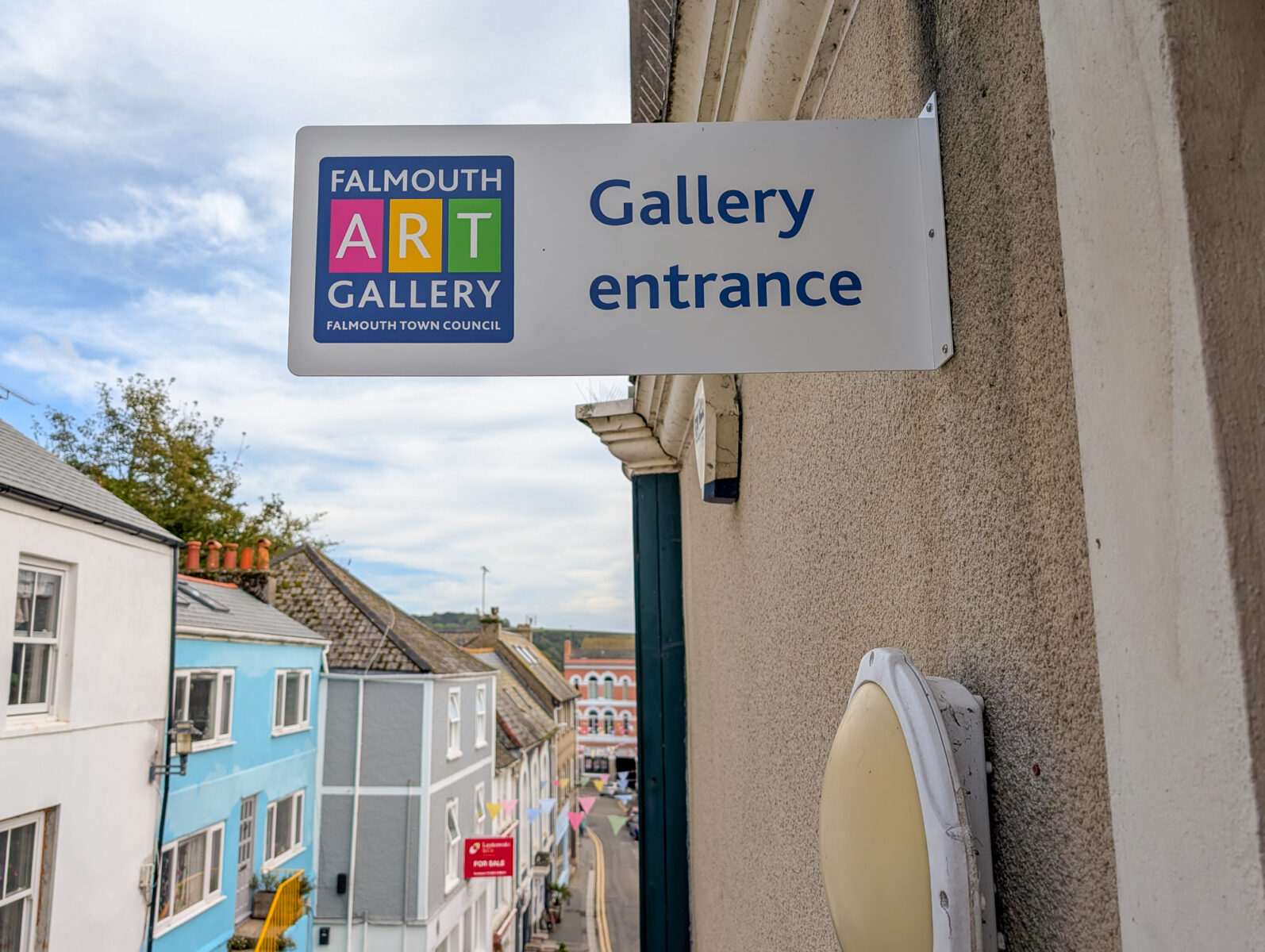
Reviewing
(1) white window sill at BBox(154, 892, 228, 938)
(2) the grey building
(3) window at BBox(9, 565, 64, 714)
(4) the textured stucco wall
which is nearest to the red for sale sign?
(2) the grey building

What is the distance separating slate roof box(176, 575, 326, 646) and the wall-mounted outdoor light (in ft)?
38.3

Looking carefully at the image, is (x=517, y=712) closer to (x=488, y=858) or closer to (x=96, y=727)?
(x=488, y=858)

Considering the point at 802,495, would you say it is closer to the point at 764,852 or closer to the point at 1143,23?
the point at 764,852

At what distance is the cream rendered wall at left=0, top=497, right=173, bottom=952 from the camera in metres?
7.69

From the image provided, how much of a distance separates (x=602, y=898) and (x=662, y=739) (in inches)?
1136

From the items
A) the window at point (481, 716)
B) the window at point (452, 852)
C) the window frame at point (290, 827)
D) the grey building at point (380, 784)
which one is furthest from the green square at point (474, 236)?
the window at point (481, 716)

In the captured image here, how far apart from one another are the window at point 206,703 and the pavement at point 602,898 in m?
9.20

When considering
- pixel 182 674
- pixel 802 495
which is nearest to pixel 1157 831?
pixel 802 495

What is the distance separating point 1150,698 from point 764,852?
1.84 meters

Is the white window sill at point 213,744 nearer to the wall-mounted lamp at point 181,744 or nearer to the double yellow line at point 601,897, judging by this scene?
the wall-mounted lamp at point 181,744

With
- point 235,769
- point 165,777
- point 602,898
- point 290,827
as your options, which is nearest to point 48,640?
point 165,777

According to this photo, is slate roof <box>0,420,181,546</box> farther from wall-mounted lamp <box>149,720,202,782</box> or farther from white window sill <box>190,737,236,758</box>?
white window sill <box>190,737,236,758</box>

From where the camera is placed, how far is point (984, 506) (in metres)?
0.91

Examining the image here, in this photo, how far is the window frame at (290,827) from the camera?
1373 cm
